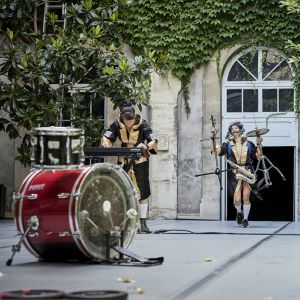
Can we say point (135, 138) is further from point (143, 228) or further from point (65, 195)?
point (65, 195)

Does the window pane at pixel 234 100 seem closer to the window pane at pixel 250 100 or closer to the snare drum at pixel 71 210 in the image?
the window pane at pixel 250 100

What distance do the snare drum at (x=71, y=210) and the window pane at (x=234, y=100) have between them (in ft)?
41.6

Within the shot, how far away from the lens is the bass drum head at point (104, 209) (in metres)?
8.91

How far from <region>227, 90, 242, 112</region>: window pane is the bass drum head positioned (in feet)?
41.0

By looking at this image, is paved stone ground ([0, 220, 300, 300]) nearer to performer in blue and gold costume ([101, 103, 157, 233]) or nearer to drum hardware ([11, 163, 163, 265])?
drum hardware ([11, 163, 163, 265])

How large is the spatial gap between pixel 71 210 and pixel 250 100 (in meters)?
13.6

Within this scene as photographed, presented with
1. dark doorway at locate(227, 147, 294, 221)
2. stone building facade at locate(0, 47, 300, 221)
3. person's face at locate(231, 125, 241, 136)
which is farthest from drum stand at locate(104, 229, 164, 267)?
dark doorway at locate(227, 147, 294, 221)

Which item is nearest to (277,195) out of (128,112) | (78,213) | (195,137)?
(195,137)

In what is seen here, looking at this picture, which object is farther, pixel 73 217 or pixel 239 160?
pixel 239 160

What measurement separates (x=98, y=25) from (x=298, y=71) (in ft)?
17.2

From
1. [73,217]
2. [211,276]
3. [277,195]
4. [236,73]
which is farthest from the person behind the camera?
[277,195]

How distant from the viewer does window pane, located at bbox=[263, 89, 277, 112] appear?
21.8m

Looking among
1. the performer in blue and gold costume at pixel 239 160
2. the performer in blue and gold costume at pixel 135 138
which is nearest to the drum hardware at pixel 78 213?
the performer in blue and gold costume at pixel 135 138

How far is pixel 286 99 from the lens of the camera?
2178 centimetres
